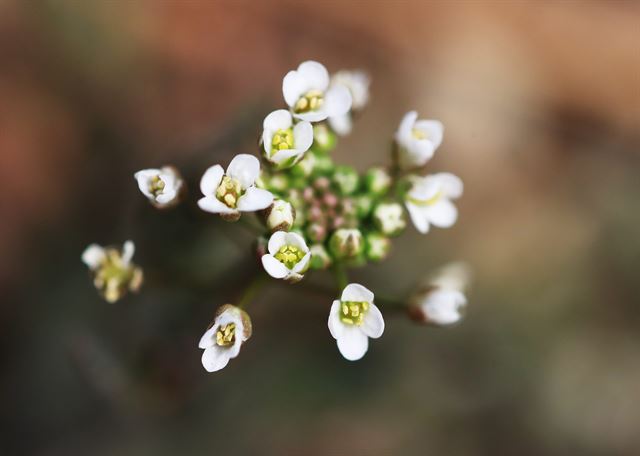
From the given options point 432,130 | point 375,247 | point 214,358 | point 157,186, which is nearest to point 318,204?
point 375,247

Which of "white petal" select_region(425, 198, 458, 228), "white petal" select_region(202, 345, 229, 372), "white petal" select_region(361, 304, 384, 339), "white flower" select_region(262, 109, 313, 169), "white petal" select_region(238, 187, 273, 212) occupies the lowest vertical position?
"white petal" select_region(202, 345, 229, 372)

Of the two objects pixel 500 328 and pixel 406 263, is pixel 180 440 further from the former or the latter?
pixel 500 328

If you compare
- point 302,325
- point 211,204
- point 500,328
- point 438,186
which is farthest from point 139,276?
point 500,328

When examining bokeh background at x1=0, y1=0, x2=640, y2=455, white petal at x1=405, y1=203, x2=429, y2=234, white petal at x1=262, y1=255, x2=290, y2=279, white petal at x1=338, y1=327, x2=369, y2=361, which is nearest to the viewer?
white petal at x1=262, y1=255, x2=290, y2=279

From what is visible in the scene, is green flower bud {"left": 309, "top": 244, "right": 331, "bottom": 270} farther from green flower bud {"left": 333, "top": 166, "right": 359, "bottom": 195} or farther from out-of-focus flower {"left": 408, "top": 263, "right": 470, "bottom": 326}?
out-of-focus flower {"left": 408, "top": 263, "right": 470, "bottom": 326}

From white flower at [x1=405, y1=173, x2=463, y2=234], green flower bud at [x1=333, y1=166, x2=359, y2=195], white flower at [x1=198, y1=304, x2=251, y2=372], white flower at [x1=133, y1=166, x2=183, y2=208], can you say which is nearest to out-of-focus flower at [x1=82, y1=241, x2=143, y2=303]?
white flower at [x1=133, y1=166, x2=183, y2=208]

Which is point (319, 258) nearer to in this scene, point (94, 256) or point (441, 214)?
point (441, 214)
